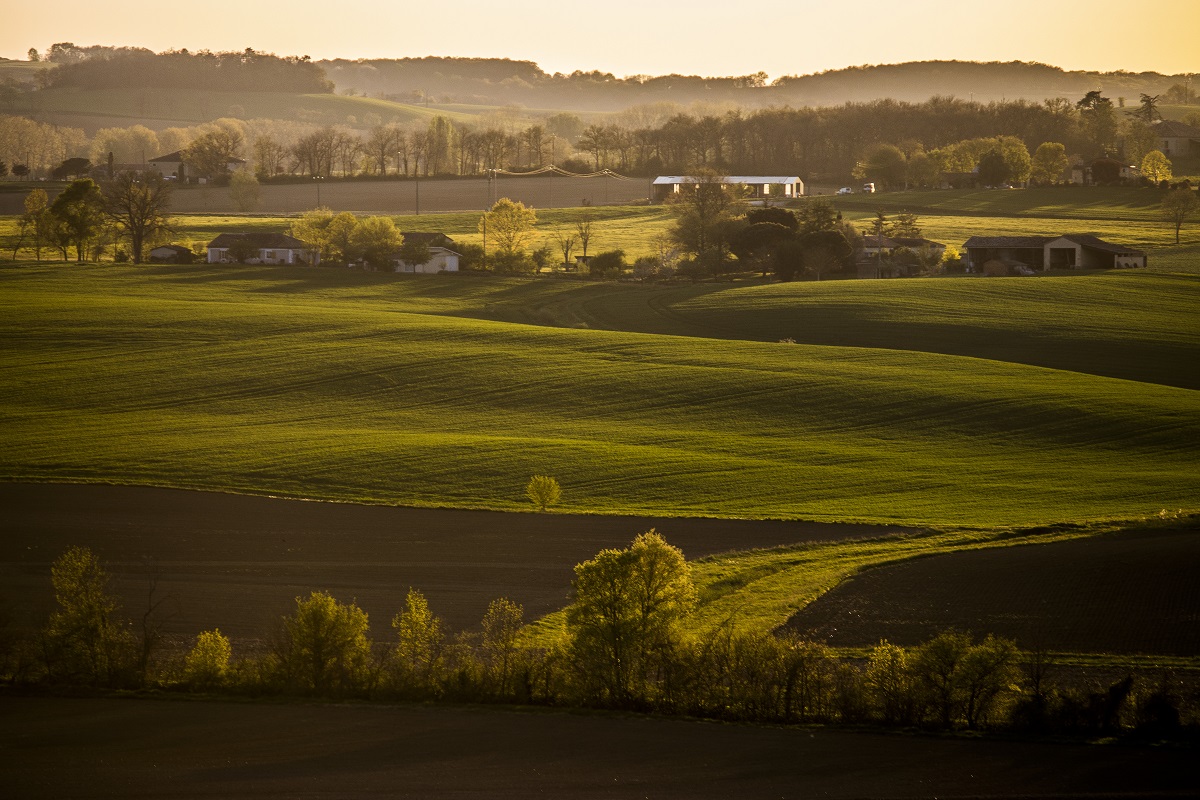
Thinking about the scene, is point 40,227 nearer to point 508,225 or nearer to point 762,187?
point 508,225

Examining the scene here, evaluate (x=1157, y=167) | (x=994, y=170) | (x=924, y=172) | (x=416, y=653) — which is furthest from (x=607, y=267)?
(x=1157, y=167)

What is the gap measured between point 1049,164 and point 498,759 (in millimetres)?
153728

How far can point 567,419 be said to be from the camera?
51.2 m

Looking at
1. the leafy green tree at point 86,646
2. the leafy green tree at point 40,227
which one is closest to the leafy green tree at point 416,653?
the leafy green tree at point 86,646

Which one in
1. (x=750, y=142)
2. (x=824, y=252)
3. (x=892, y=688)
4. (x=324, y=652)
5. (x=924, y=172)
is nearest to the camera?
(x=892, y=688)

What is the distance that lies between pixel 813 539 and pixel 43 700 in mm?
Answer: 20978

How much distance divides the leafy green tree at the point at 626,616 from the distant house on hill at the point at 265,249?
8464 cm

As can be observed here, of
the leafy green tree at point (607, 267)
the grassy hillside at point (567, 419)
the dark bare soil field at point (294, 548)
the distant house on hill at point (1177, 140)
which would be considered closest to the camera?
the dark bare soil field at point (294, 548)

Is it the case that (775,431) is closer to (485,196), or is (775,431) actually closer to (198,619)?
(198,619)

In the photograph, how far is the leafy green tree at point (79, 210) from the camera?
100562 millimetres

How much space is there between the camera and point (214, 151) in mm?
166625

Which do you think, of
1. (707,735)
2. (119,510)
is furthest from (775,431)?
(707,735)

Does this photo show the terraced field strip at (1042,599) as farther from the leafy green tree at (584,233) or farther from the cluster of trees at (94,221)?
the cluster of trees at (94,221)

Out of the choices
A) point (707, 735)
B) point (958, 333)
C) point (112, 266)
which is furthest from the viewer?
point (112, 266)
